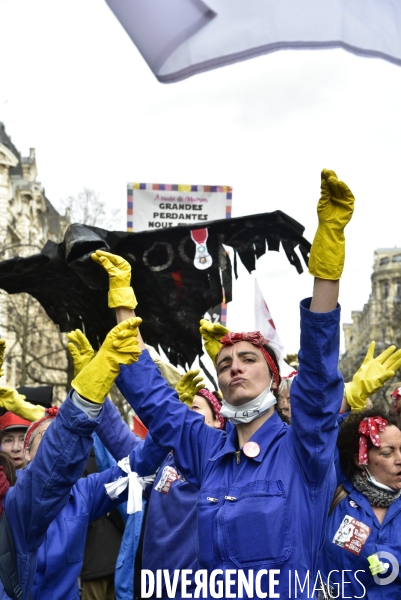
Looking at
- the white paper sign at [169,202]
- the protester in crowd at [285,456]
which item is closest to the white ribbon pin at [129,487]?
the protester in crowd at [285,456]

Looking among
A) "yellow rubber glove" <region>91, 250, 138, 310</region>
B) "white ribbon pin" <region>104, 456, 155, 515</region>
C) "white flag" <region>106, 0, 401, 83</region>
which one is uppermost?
"white flag" <region>106, 0, 401, 83</region>

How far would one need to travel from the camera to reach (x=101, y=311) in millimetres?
5801

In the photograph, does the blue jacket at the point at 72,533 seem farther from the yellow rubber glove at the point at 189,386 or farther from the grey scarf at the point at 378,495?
the grey scarf at the point at 378,495

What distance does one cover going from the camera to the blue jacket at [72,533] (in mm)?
3844

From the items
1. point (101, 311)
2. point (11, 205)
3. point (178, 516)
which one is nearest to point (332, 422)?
point (178, 516)

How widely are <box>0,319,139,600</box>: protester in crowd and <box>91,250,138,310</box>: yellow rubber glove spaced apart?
0.44 m

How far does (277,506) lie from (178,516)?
163 centimetres

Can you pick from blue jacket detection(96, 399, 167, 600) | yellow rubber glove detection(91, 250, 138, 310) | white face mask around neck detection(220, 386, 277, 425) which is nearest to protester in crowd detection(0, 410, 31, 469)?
blue jacket detection(96, 399, 167, 600)

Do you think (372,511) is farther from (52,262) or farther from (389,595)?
(52,262)

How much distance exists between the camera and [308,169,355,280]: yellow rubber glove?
2.80 meters

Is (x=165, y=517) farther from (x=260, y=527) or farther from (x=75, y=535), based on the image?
(x=260, y=527)

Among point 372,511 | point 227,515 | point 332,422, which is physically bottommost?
point 372,511

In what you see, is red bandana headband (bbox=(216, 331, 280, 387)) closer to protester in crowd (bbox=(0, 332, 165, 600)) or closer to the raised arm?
the raised arm

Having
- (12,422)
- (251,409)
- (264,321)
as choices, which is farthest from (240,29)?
(12,422)
